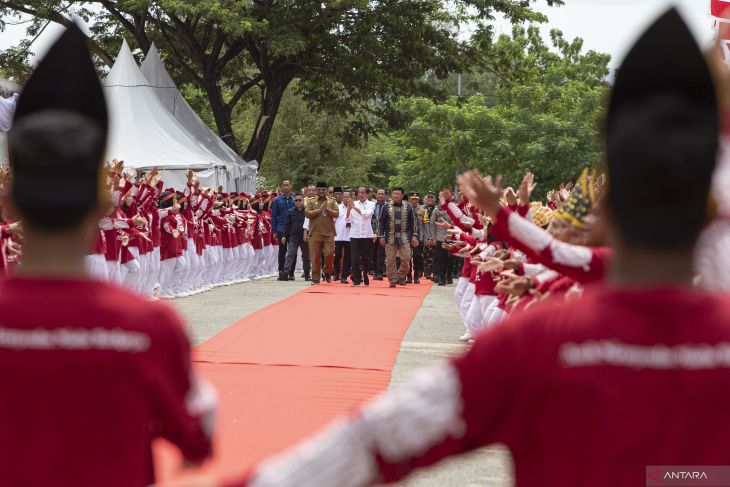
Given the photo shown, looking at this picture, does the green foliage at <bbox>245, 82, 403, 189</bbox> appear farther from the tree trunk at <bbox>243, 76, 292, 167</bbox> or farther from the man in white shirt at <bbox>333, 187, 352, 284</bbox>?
the man in white shirt at <bbox>333, 187, 352, 284</bbox>

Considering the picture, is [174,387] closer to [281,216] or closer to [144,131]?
[281,216]

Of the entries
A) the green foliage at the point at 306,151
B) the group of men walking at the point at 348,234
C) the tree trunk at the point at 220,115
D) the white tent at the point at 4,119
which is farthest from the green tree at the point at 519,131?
the white tent at the point at 4,119

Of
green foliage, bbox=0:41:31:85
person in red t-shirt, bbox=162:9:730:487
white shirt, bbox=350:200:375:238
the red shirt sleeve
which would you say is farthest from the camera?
green foliage, bbox=0:41:31:85

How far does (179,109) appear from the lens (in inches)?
1141

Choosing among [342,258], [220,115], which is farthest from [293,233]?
[220,115]

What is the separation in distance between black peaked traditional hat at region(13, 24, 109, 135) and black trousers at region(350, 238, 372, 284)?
795 inches

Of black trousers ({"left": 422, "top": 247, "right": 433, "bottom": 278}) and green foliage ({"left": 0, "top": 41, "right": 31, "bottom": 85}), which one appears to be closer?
black trousers ({"left": 422, "top": 247, "right": 433, "bottom": 278})

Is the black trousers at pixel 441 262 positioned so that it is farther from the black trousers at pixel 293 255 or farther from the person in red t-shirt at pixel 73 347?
the person in red t-shirt at pixel 73 347

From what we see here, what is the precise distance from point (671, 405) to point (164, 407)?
110 centimetres

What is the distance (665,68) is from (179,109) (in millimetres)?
27513

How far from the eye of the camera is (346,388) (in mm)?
9227

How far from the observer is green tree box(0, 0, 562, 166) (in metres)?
30.9

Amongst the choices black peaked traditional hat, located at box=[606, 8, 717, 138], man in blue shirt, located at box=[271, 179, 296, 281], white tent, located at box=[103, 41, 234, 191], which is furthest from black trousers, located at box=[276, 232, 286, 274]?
black peaked traditional hat, located at box=[606, 8, 717, 138]

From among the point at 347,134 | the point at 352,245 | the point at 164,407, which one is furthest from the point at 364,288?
the point at 164,407
